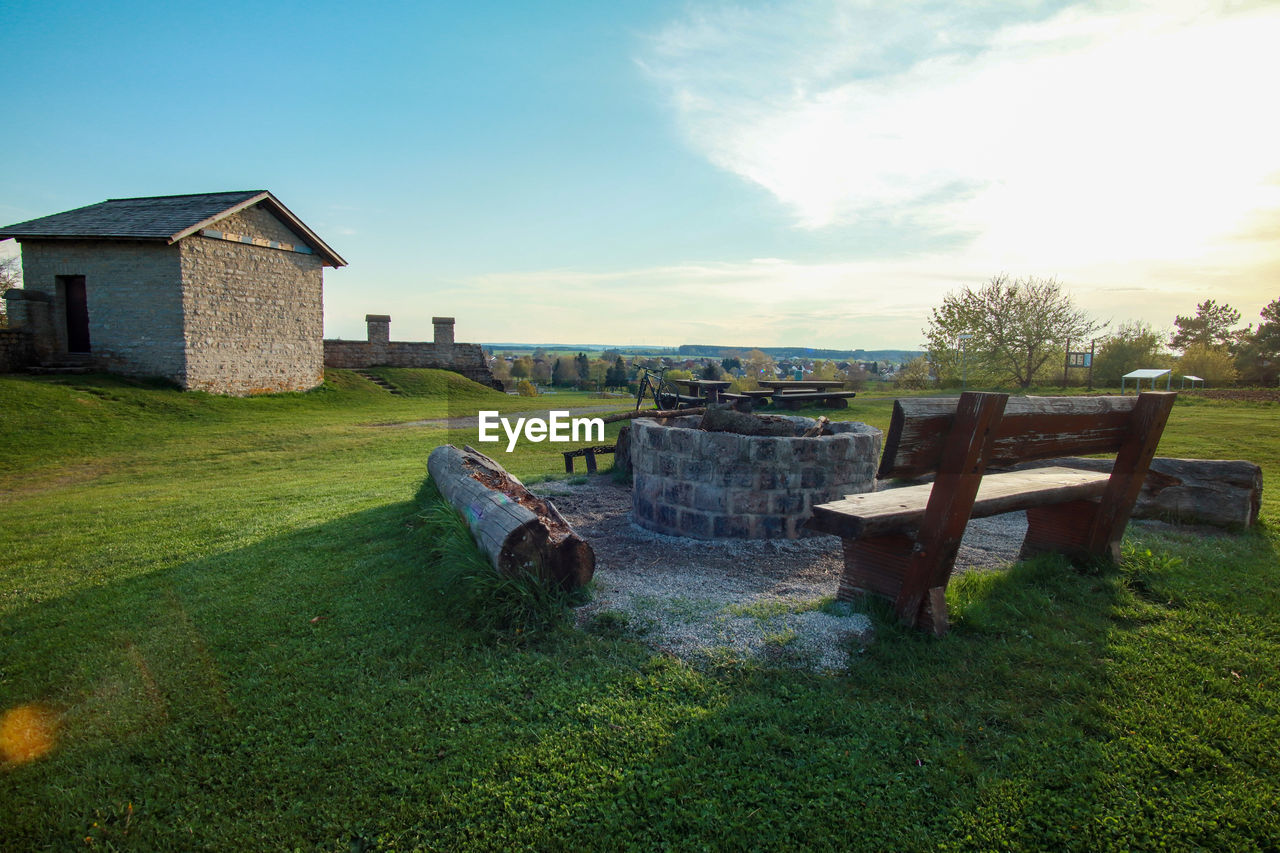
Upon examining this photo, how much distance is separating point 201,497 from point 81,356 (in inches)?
572

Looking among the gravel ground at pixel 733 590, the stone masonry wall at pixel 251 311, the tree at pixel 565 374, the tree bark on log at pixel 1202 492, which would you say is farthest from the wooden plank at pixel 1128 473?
the tree at pixel 565 374

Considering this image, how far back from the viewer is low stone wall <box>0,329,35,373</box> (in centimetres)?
1675

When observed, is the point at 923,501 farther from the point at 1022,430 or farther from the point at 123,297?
the point at 123,297

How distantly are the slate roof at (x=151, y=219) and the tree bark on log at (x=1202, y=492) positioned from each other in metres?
21.5

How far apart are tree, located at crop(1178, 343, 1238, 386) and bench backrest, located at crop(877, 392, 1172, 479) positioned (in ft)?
104

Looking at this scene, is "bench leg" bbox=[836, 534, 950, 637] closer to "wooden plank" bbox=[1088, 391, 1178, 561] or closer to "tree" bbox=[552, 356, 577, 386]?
"wooden plank" bbox=[1088, 391, 1178, 561]

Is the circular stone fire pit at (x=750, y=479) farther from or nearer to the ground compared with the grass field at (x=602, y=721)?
farther from the ground

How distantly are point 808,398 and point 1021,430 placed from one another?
52.0ft

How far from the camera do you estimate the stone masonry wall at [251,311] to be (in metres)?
18.4

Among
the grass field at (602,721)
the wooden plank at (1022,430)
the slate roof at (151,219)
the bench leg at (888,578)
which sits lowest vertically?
the grass field at (602,721)

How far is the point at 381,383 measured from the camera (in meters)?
24.9

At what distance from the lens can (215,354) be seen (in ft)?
62.5

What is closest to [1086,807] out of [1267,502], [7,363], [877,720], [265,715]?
[877,720]

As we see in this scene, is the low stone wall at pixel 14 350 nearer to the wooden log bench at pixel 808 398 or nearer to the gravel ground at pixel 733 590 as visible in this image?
the gravel ground at pixel 733 590
